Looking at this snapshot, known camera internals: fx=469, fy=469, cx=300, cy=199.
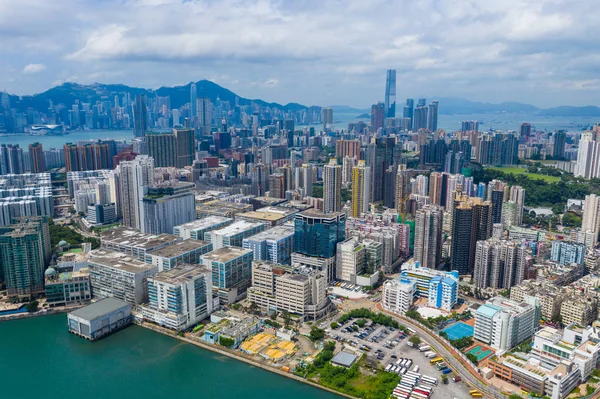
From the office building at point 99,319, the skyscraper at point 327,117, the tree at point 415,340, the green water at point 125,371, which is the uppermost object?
the skyscraper at point 327,117

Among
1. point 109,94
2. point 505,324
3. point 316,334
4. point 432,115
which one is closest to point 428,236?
point 505,324

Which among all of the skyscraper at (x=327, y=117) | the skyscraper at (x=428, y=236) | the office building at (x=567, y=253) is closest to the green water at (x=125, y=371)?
the skyscraper at (x=428, y=236)

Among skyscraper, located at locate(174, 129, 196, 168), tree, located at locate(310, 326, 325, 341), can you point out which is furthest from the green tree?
skyscraper, located at locate(174, 129, 196, 168)

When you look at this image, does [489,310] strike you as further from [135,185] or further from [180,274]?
[135,185]

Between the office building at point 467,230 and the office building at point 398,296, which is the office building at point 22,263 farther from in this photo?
the office building at point 467,230

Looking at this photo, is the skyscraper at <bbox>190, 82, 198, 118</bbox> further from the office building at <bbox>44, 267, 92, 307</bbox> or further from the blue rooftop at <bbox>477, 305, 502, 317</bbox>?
the blue rooftop at <bbox>477, 305, 502, 317</bbox>

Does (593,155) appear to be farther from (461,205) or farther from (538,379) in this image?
(538,379)
